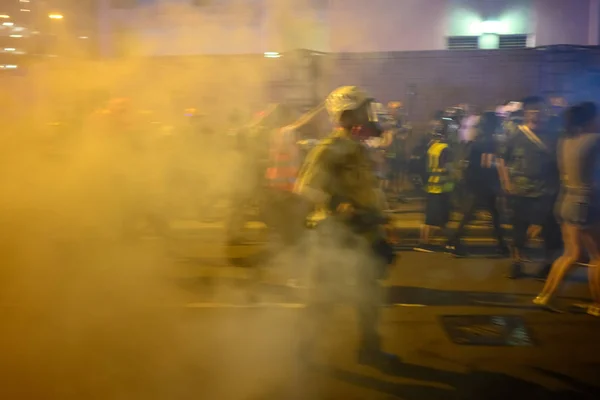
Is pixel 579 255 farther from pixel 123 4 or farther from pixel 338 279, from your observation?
pixel 123 4

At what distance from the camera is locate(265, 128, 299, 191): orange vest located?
146 inches

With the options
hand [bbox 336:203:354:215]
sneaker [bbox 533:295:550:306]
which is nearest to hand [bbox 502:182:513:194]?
sneaker [bbox 533:295:550:306]

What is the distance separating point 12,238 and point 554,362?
9.16 ft

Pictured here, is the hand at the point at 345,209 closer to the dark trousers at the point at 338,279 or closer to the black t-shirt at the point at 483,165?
the dark trousers at the point at 338,279

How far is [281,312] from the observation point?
12.7 feet

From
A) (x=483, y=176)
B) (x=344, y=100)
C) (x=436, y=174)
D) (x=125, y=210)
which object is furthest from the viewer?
(x=436, y=174)

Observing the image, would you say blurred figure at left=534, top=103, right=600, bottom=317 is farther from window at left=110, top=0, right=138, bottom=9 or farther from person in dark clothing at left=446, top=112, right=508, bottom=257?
window at left=110, top=0, right=138, bottom=9

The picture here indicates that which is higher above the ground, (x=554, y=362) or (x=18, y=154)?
(x=18, y=154)

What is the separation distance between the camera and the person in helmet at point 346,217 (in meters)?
3.07

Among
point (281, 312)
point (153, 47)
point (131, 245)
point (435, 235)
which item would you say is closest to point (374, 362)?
point (281, 312)

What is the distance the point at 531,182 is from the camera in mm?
5082

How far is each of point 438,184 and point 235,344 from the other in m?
2.96

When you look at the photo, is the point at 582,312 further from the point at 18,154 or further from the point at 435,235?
the point at 18,154

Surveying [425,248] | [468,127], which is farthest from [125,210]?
[468,127]
